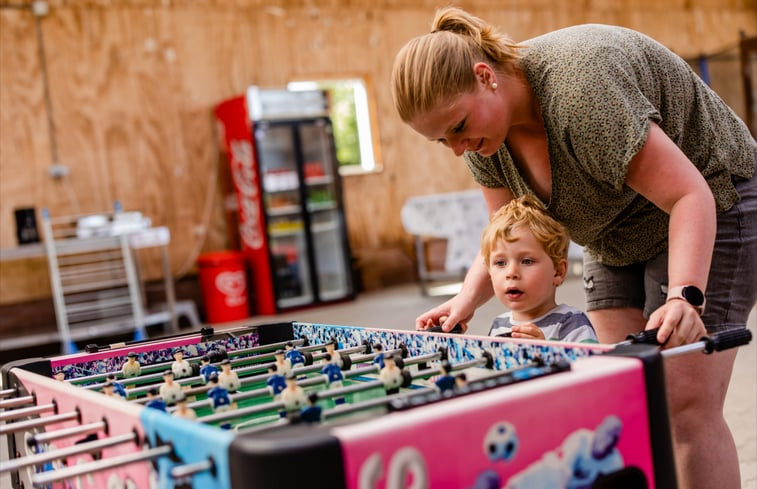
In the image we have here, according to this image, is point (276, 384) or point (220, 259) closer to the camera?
point (276, 384)

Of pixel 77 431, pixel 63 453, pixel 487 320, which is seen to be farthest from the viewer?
pixel 487 320

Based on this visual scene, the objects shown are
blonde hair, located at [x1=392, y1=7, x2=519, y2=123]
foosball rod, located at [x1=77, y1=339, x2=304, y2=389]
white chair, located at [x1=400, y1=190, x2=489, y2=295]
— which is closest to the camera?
blonde hair, located at [x1=392, y1=7, x2=519, y2=123]

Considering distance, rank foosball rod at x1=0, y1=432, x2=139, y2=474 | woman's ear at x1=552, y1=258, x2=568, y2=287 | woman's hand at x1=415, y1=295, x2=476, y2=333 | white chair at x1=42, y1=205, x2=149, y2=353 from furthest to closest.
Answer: white chair at x1=42, y1=205, x2=149, y2=353
woman's ear at x1=552, y1=258, x2=568, y2=287
woman's hand at x1=415, y1=295, x2=476, y2=333
foosball rod at x1=0, y1=432, x2=139, y2=474

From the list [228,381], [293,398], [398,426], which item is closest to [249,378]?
[228,381]

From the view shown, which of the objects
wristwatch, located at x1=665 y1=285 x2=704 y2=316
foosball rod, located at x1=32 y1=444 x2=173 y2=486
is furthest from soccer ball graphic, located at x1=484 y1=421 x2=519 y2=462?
wristwatch, located at x1=665 y1=285 x2=704 y2=316

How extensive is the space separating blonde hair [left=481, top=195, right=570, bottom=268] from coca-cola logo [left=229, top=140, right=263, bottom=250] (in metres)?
5.04

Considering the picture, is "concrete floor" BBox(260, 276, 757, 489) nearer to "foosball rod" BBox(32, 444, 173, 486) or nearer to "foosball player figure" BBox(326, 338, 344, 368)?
"foosball player figure" BBox(326, 338, 344, 368)

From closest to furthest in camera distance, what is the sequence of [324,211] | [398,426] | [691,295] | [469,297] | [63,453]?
1. [398,426]
2. [63,453]
3. [691,295]
4. [469,297]
5. [324,211]

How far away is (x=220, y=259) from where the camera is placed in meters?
6.60

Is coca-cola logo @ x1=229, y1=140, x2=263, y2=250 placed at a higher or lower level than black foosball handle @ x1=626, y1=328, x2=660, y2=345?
higher

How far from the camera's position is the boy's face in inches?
72.7

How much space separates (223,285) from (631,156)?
220 inches

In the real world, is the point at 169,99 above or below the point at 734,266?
above

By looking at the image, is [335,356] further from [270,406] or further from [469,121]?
[469,121]
